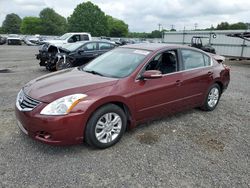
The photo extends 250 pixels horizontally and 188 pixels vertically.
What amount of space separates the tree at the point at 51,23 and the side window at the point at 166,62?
305 feet

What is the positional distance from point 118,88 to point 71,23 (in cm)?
8263

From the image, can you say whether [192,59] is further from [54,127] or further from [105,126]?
[54,127]

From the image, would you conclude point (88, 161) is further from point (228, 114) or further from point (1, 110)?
point (228, 114)

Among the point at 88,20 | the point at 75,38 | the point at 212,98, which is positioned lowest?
the point at 212,98

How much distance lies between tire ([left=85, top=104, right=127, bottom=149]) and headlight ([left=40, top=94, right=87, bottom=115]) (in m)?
0.34

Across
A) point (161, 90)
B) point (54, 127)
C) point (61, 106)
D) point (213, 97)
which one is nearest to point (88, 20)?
point (213, 97)

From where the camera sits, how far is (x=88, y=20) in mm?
78500

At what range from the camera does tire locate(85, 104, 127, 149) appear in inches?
132

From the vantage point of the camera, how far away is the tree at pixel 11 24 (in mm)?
108100

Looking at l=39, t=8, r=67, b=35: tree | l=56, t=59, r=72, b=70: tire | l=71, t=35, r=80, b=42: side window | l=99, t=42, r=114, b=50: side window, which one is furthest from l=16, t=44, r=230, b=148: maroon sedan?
l=39, t=8, r=67, b=35: tree

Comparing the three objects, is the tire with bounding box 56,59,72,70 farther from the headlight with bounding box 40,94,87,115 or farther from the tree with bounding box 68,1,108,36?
the tree with bounding box 68,1,108,36

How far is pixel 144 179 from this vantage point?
2.92m

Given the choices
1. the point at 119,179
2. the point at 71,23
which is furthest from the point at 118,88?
the point at 71,23

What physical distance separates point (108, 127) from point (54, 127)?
2.65 ft
